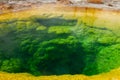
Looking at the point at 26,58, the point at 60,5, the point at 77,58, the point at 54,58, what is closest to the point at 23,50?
the point at 26,58

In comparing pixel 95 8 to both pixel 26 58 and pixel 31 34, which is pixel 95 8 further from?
pixel 26 58

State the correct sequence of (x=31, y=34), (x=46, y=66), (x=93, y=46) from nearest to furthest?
(x=46, y=66) → (x=93, y=46) → (x=31, y=34)

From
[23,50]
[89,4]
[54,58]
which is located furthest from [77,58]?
[89,4]

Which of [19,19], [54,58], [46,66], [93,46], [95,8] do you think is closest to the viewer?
[46,66]

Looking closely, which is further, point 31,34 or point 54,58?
point 31,34

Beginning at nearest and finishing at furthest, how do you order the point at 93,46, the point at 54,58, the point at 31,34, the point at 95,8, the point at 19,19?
the point at 54,58
the point at 93,46
the point at 31,34
the point at 19,19
the point at 95,8

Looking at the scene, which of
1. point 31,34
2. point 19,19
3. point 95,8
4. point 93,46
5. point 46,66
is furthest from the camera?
point 95,8

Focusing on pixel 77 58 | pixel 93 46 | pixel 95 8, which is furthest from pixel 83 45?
pixel 95 8

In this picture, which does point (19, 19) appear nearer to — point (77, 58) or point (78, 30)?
point (78, 30)

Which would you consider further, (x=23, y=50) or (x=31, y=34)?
(x=31, y=34)
